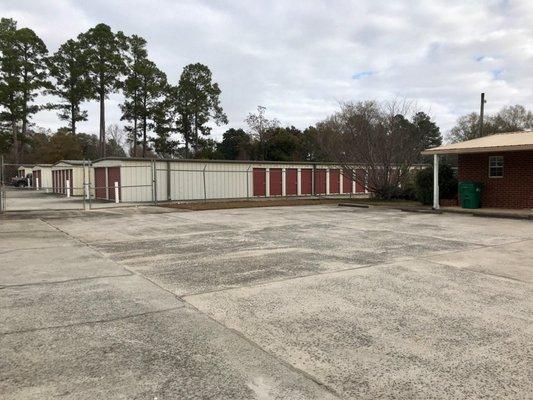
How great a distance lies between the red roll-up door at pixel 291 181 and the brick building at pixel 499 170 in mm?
15312

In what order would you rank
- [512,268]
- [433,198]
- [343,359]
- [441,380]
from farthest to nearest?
[433,198]
[512,268]
[343,359]
[441,380]

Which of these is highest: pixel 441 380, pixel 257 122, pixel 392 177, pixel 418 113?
pixel 257 122

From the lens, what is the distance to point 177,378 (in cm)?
330

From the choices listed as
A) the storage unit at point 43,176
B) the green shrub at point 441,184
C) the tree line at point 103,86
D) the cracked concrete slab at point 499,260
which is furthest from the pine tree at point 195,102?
the cracked concrete slab at point 499,260

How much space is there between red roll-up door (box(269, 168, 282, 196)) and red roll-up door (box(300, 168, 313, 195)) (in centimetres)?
216

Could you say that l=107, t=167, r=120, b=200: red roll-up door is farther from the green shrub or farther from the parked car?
the parked car

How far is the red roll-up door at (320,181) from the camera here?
3462 centimetres

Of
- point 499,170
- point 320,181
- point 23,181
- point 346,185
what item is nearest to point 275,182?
point 320,181

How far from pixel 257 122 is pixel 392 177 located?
3681cm

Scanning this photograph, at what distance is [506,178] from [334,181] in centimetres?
1900

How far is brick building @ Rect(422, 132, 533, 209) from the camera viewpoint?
54.2 ft

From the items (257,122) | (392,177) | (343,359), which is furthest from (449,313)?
(257,122)

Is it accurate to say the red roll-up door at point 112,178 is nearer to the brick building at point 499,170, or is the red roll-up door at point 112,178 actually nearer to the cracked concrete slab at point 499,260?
the brick building at point 499,170

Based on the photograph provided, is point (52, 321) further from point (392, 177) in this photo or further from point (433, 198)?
point (392, 177)
